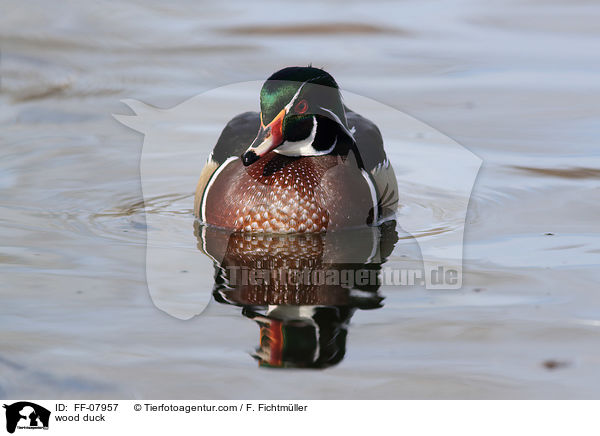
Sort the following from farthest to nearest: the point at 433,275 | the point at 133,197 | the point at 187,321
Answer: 1. the point at 133,197
2. the point at 433,275
3. the point at 187,321

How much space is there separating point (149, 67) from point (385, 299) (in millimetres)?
5967

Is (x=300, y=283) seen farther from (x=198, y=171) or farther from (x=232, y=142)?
(x=198, y=171)

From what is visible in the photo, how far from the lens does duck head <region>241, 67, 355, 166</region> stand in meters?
5.41

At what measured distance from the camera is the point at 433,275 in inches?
199

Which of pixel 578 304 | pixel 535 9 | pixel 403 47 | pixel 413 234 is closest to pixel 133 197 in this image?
pixel 413 234

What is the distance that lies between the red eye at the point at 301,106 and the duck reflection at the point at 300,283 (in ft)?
2.48

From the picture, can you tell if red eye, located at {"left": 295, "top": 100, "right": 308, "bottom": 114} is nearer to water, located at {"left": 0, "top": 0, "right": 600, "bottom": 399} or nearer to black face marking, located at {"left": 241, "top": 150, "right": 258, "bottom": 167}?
black face marking, located at {"left": 241, "top": 150, "right": 258, "bottom": 167}

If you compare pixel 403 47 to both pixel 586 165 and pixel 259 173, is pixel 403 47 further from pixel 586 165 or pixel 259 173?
pixel 259 173

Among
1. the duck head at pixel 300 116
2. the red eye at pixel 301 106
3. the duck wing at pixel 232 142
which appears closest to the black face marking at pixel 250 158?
the duck head at pixel 300 116

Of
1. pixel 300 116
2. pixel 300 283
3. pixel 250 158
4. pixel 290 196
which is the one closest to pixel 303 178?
pixel 290 196

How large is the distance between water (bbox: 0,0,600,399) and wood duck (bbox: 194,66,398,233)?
0.35 m

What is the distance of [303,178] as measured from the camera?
229 inches

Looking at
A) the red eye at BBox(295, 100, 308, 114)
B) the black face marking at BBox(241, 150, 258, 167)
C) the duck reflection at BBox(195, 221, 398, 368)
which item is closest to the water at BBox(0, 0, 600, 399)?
the duck reflection at BBox(195, 221, 398, 368)

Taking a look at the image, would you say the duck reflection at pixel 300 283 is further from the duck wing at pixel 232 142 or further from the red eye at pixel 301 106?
the red eye at pixel 301 106
